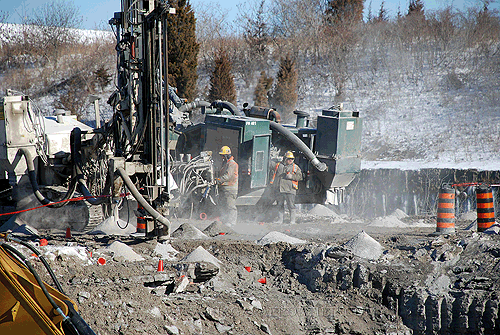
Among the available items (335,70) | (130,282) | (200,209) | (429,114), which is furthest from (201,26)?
(130,282)

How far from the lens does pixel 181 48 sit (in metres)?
20.7

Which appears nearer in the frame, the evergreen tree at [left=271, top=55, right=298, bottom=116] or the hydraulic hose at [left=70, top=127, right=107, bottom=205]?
the hydraulic hose at [left=70, top=127, right=107, bottom=205]

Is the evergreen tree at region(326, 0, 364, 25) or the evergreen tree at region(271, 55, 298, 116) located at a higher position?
the evergreen tree at region(326, 0, 364, 25)

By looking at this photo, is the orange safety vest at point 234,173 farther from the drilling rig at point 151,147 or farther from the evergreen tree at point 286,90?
the evergreen tree at point 286,90

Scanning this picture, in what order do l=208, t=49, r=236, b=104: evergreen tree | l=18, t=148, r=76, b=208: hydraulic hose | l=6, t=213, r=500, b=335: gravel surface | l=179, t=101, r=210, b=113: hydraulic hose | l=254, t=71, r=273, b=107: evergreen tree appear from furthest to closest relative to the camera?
l=254, t=71, r=273, b=107: evergreen tree < l=208, t=49, r=236, b=104: evergreen tree < l=179, t=101, r=210, b=113: hydraulic hose < l=18, t=148, r=76, b=208: hydraulic hose < l=6, t=213, r=500, b=335: gravel surface

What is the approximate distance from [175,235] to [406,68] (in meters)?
20.0

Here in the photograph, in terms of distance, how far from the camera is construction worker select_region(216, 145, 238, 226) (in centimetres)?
1121

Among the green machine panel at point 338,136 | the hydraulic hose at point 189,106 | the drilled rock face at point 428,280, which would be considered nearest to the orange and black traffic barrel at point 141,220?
the drilled rock face at point 428,280

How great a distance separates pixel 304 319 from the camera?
19.0 feet

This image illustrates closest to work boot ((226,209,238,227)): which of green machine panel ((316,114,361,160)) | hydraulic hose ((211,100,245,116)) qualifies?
green machine panel ((316,114,361,160))

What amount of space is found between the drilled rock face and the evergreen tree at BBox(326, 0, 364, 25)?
78.9 ft

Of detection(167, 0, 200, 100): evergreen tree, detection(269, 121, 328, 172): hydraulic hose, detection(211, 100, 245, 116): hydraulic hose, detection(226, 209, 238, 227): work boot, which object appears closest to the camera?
detection(226, 209, 238, 227): work boot

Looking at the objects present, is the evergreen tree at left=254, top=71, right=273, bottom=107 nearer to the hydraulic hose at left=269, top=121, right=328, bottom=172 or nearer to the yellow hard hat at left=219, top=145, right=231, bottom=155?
the hydraulic hose at left=269, top=121, right=328, bottom=172

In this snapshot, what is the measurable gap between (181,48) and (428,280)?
1662 cm
